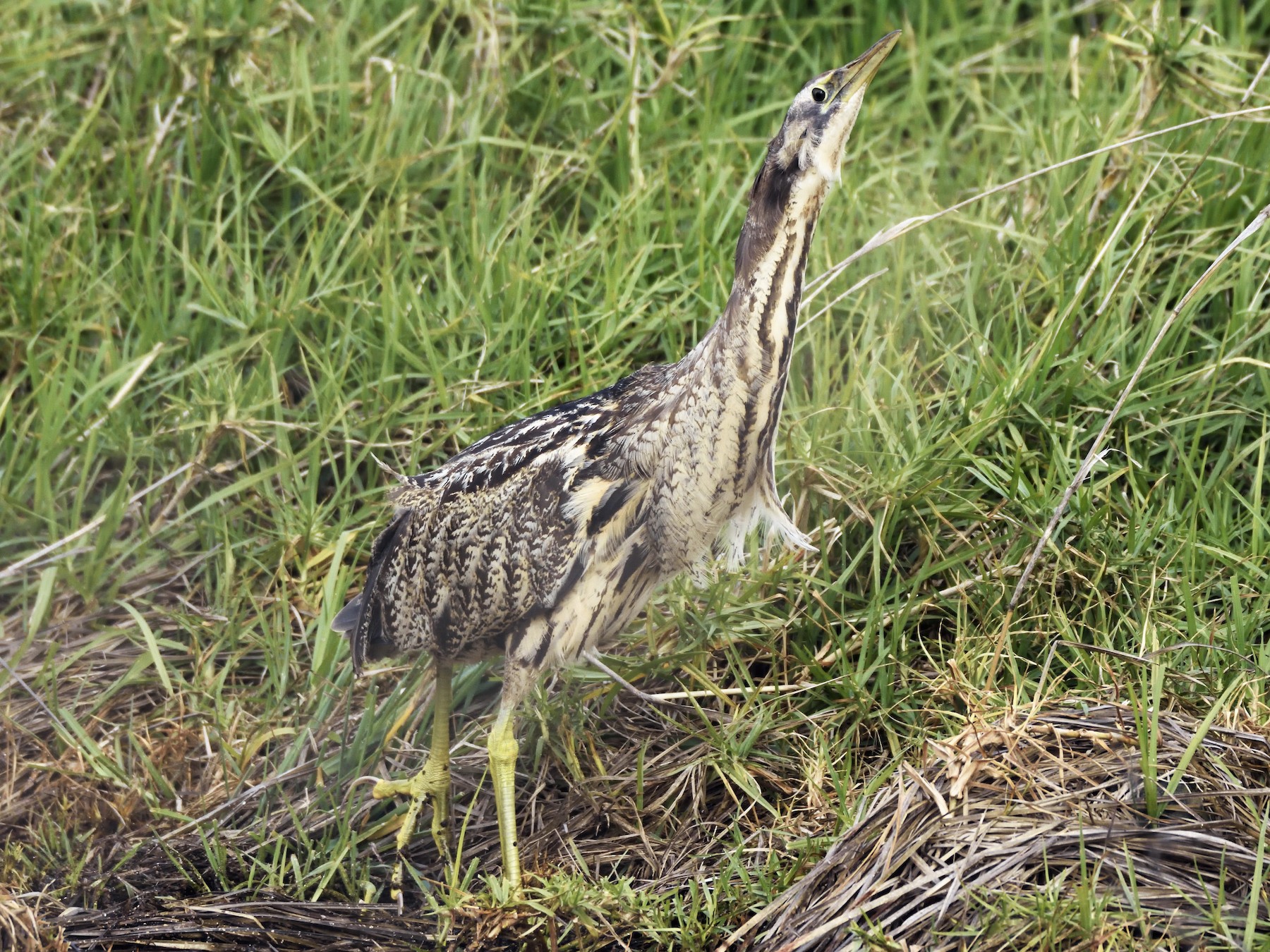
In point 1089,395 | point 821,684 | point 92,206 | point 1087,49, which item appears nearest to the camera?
point 821,684

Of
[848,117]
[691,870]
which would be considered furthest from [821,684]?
[848,117]

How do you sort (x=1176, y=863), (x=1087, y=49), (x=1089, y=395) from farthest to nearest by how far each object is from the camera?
(x=1087, y=49) → (x=1089, y=395) → (x=1176, y=863)

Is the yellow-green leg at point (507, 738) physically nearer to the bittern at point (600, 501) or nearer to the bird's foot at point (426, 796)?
the bittern at point (600, 501)

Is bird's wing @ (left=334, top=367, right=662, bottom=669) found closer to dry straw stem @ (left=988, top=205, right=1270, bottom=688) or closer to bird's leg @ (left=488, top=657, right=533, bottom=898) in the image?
bird's leg @ (left=488, top=657, right=533, bottom=898)

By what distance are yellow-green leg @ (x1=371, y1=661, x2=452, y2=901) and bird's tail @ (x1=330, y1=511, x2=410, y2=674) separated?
18 centimetres

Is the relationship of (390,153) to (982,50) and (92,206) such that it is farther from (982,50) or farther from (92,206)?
(982,50)

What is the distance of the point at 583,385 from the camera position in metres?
4.53

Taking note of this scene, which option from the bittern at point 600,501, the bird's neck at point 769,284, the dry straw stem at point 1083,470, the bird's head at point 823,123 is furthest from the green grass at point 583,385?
the bird's head at point 823,123

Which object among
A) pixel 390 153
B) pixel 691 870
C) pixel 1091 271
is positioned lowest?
pixel 691 870

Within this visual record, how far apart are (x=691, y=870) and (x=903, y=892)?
0.66 m

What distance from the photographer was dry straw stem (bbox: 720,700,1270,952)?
9.32ft

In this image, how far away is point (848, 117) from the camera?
10.6 feet

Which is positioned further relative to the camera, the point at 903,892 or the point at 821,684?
the point at 821,684

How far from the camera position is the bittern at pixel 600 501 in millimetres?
3258
